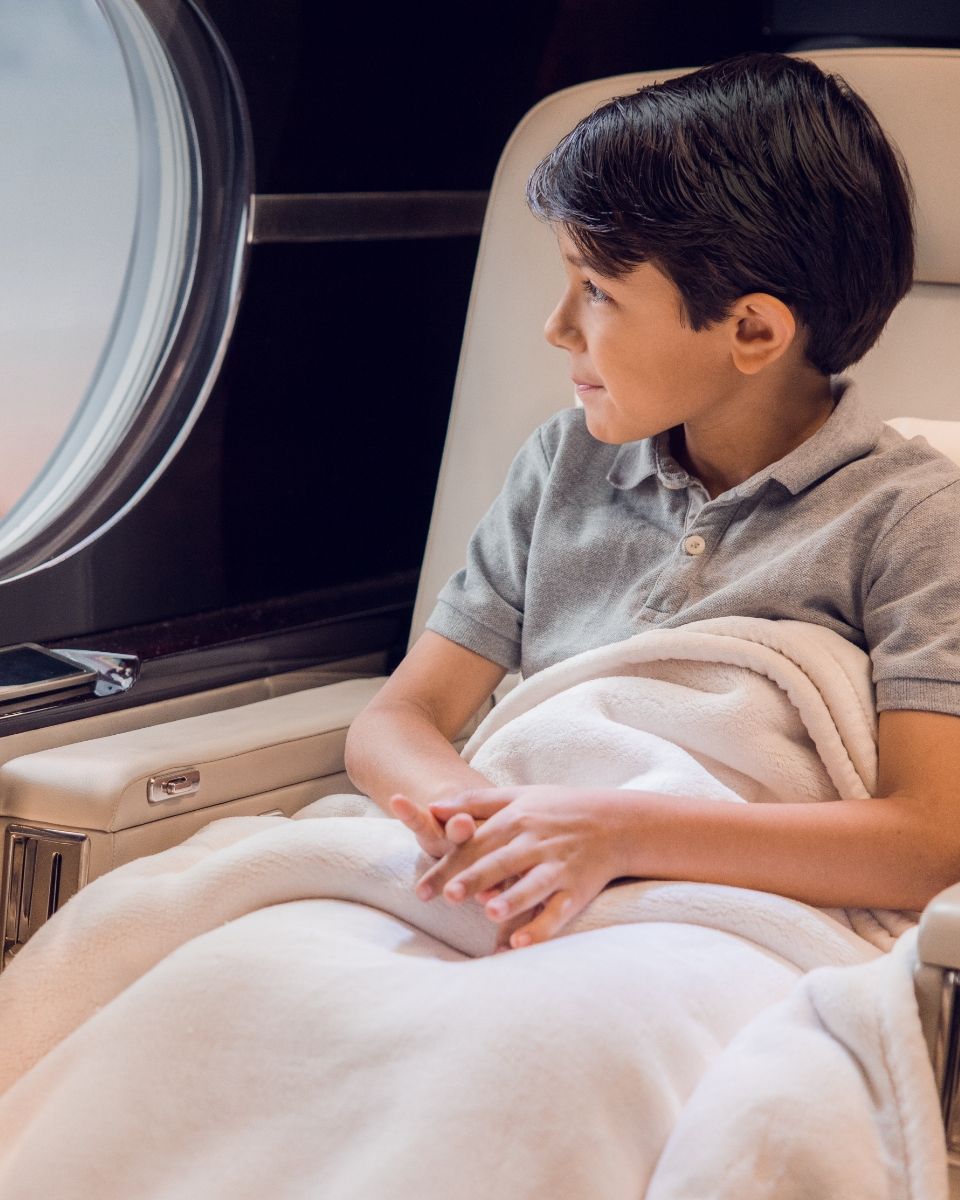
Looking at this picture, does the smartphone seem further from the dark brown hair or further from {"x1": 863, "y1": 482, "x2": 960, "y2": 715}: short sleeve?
{"x1": 863, "y1": 482, "x2": 960, "y2": 715}: short sleeve

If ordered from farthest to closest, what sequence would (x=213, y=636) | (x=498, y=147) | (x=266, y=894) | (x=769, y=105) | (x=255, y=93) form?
(x=498, y=147)
(x=213, y=636)
(x=255, y=93)
(x=769, y=105)
(x=266, y=894)

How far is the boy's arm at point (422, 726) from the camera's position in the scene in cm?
123

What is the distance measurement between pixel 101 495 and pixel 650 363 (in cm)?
74

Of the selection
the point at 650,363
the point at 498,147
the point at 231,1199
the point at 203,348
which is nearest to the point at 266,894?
the point at 231,1199

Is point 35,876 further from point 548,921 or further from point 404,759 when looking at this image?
point 548,921

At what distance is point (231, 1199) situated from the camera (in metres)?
0.81

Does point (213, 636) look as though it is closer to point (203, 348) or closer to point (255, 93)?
point (203, 348)

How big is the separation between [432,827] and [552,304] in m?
0.78

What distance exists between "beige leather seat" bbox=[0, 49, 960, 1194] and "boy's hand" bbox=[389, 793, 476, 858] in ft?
1.04

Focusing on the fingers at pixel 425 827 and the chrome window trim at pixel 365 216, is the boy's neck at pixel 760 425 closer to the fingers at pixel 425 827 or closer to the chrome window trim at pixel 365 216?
the fingers at pixel 425 827

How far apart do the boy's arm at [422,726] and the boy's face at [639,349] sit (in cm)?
29

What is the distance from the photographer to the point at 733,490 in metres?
1.25

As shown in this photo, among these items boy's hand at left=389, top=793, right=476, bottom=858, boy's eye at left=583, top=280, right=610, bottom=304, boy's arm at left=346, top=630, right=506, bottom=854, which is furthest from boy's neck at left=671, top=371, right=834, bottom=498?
boy's hand at left=389, top=793, right=476, bottom=858

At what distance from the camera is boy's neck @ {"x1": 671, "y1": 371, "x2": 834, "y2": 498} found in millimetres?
1281
